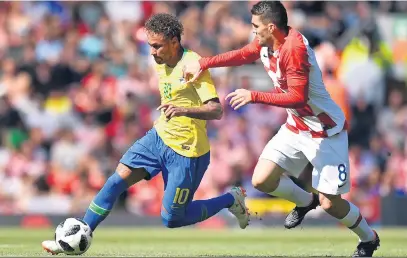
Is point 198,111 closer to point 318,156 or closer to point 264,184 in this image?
point 264,184

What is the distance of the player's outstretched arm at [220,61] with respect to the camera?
9984mm

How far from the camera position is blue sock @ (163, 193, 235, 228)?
34.1ft

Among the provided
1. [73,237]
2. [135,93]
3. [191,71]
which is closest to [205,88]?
[191,71]

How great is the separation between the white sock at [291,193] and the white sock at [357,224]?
1.66ft

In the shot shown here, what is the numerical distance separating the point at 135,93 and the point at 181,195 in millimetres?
9041

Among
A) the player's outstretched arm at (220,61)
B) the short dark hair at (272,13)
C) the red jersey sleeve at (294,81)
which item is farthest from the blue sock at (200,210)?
the short dark hair at (272,13)

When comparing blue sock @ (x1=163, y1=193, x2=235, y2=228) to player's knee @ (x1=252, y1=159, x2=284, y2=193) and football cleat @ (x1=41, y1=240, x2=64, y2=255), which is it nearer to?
player's knee @ (x1=252, y1=159, x2=284, y2=193)

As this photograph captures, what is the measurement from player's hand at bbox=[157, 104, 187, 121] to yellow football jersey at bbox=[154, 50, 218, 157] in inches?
27.2

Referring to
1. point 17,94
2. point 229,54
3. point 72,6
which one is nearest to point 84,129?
point 17,94

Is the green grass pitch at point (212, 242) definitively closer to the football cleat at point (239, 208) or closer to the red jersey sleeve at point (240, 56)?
the football cleat at point (239, 208)

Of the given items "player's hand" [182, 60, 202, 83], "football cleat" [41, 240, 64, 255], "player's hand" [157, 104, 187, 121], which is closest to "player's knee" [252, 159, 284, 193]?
"player's hand" [182, 60, 202, 83]

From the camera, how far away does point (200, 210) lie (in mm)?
10555

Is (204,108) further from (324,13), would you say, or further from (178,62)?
(324,13)

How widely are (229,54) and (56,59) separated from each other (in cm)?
1002
